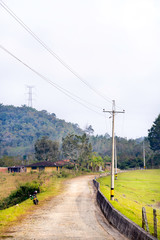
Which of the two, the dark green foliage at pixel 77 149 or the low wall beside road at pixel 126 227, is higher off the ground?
the dark green foliage at pixel 77 149

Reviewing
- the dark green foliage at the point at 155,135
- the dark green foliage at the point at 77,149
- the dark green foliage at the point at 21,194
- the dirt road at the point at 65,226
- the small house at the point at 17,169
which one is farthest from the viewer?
the dark green foliage at the point at 155,135

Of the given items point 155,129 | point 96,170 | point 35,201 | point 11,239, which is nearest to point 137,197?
point 35,201

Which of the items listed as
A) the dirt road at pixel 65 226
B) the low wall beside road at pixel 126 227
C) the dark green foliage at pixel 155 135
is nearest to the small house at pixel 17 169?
the dark green foliage at pixel 155 135

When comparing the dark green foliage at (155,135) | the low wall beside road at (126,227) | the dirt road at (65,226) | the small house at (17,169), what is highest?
the dark green foliage at (155,135)

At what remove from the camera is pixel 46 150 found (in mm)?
124250

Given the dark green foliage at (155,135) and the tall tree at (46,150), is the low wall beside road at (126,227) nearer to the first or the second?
the tall tree at (46,150)

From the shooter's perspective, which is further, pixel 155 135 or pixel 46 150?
pixel 155 135

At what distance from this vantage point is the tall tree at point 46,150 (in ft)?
403

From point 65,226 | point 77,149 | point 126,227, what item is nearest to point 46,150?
point 77,149

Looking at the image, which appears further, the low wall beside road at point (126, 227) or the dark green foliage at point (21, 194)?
the dark green foliage at point (21, 194)

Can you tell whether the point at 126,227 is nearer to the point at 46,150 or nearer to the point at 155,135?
the point at 46,150

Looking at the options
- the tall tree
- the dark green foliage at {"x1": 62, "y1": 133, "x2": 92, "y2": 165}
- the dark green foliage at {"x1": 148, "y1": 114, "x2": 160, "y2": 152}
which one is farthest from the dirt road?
the dark green foliage at {"x1": 148, "y1": 114, "x2": 160, "y2": 152}

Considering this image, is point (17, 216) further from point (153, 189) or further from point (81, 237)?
point (153, 189)

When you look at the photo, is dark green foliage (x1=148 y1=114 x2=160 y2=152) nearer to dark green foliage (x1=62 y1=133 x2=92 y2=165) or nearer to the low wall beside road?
dark green foliage (x1=62 y1=133 x2=92 y2=165)
